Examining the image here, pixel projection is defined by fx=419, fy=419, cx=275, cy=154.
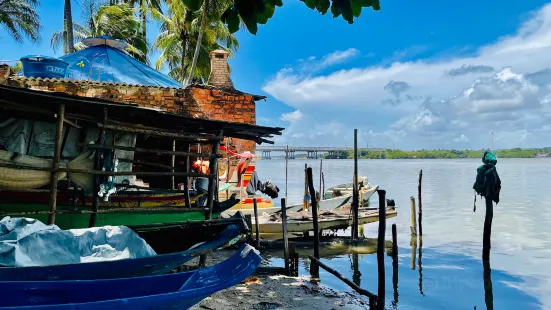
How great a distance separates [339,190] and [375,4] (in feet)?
73.9

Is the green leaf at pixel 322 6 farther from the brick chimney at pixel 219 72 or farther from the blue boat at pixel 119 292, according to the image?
the brick chimney at pixel 219 72

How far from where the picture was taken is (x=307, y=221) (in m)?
14.6

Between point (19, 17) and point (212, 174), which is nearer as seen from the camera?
point (212, 174)

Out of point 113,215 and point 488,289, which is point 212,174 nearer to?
point 113,215

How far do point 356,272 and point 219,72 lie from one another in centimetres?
847

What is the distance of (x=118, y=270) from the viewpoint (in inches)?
192

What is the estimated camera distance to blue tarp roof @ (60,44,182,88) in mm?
15164

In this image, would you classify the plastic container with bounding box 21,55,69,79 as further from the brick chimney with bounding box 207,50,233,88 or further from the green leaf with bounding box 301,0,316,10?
the green leaf with bounding box 301,0,316,10

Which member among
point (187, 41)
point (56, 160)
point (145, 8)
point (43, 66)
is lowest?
point (56, 160)

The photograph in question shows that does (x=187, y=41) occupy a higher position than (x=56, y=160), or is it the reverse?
→ (x=187, y=41)

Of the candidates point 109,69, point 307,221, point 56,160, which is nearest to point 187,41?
point 109,69

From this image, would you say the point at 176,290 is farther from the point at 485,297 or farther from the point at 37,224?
the point at 485,297

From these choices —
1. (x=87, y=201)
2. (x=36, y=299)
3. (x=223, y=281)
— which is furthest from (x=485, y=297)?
(x=36, y=299)

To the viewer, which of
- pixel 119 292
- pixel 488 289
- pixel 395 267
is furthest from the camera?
pixel 395 267
